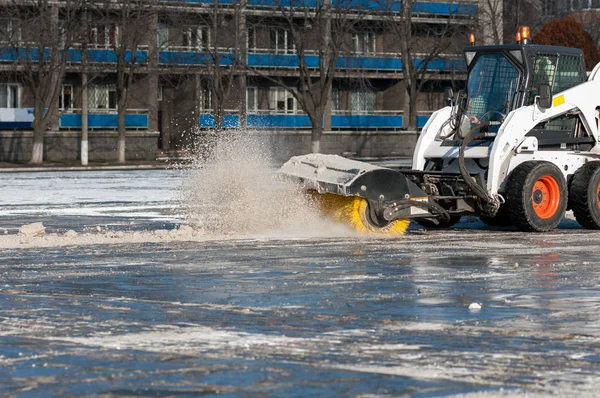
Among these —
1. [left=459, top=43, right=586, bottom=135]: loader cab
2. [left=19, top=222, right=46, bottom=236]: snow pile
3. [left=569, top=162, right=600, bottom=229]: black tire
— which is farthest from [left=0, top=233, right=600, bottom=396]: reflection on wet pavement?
[left=459, top=43, right=586, bottom=135]: loader cab

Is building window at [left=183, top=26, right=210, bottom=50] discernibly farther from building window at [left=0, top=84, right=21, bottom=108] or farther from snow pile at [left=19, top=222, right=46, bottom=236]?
snow pile at [left=19, top=222, right=46, bottom=236]

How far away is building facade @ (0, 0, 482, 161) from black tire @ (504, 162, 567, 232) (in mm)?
32892

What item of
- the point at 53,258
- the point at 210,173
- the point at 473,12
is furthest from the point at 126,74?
the point at 53,258

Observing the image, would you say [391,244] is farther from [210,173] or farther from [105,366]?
[105,366]

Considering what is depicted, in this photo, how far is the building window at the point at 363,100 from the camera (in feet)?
224

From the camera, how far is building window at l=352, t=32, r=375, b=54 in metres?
66.3

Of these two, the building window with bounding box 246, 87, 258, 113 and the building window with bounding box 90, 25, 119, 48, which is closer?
the building window with bounding box 90, 25, 119, 48

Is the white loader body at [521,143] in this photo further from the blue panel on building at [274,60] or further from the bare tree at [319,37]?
the blue panel on building at [274,60]

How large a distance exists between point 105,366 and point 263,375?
1019 millimetres

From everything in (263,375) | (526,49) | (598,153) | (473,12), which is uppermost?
(473,12)

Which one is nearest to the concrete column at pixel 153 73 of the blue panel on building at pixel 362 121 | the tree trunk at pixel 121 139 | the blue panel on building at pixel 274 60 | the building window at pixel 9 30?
the tree trunk at pixel 121 139

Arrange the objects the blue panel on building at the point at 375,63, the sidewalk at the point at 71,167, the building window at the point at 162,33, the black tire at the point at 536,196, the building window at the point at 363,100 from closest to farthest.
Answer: the black tire at the point at 536,196, the sidewalk at the point at 71,167, the building window at the point at 162,33, the blue panel on building at the point at 375,63, the building window at the point at 363,100

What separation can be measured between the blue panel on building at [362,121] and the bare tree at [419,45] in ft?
11.1

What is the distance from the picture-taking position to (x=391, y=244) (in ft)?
51.7
